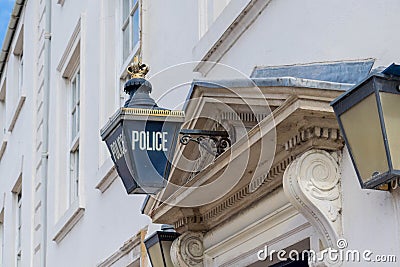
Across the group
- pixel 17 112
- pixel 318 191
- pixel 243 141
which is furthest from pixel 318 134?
pixel 17 112

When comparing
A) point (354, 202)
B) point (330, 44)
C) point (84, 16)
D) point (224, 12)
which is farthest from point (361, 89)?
point (84, 16)

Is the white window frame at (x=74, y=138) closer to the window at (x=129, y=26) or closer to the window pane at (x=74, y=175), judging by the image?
the window pane at (x=74, y=175)

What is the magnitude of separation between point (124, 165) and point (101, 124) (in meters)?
4.53

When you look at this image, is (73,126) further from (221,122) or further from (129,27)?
(221,122)

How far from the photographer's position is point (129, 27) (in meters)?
9.49

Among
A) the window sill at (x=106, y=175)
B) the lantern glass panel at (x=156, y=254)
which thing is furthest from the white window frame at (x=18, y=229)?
the lantern glass panel at (x=156, y=254)

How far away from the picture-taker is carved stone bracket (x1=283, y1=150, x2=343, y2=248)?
4.36 m

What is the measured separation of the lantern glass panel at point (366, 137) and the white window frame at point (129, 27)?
4992 mm

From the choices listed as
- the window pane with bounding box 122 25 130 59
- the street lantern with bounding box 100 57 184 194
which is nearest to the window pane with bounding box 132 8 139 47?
the window pane with bounding box 122 25 130 59

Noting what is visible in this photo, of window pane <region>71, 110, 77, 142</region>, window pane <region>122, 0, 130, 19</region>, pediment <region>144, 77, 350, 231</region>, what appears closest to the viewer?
pediment <region>144, 77, 350, 231</region>

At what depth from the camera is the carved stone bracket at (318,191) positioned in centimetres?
436

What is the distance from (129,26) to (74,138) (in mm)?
2390

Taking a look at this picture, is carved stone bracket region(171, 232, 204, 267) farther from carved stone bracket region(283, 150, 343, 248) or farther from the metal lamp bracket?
carved stone bracket region(283, 150, 343, 248)

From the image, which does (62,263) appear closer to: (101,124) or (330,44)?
(101,124)
